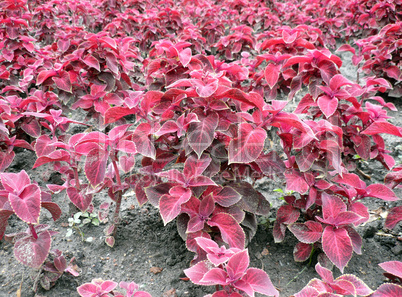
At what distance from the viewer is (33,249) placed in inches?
49.8

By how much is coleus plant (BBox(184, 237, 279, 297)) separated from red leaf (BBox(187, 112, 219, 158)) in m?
0.40

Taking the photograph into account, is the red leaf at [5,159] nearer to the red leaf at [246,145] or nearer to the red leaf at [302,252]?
the red leaf at [246,145]

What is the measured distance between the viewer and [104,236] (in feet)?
5.98

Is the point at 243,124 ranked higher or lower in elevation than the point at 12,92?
higher

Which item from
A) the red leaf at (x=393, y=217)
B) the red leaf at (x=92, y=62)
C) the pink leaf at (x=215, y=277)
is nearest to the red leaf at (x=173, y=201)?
the pink leaf at (x=215, y=277)

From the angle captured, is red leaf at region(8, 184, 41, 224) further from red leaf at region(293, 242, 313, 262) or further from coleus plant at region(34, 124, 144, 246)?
red leaf at region(293, 242, 313, 262)

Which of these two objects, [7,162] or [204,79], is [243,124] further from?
[7,162]

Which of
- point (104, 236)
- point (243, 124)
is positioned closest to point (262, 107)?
point (243, 124)

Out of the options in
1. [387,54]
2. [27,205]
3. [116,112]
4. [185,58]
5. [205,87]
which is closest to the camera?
[27,205]

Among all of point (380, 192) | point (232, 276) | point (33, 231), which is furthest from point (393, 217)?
point (33, 231)

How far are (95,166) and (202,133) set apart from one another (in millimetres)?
470

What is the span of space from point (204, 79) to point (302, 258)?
0.98 meters

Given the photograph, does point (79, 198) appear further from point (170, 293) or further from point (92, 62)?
point (92, 62)

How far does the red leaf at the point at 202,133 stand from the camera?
51.8 inches
